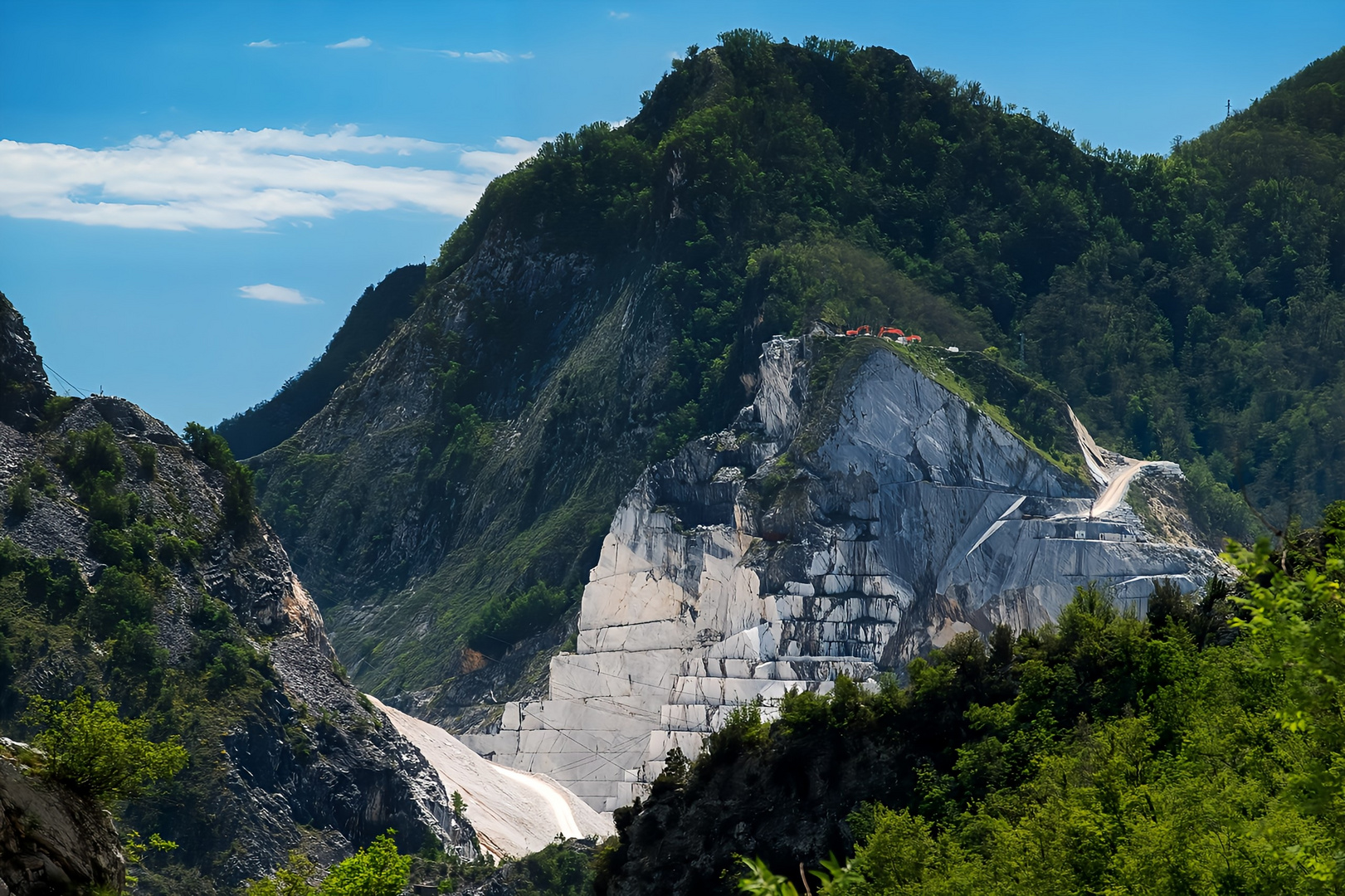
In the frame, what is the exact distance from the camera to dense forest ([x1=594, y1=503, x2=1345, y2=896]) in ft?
149

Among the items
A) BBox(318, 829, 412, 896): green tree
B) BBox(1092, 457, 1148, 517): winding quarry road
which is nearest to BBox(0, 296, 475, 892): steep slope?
BBox(318, 829, 412, 896): green tree

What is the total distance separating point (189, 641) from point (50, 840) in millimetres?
96656

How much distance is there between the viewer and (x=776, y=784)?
96.4m

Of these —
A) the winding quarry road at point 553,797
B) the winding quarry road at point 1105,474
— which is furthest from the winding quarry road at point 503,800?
the winding quarry road at point 1105,474

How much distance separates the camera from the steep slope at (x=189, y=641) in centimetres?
13212

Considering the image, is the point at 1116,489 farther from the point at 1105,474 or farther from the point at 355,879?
the point at 355,879

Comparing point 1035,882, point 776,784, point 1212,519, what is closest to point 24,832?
point 1035,882

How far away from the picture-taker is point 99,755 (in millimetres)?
55375

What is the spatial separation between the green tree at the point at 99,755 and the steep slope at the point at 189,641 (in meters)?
60.0

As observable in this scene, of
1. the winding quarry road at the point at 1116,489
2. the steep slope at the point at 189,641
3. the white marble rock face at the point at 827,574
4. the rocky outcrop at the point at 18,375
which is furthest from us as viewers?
the winding quarry road at the point at 1116,489

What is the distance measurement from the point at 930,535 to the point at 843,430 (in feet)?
38.5

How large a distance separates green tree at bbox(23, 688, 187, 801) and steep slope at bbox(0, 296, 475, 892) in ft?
197

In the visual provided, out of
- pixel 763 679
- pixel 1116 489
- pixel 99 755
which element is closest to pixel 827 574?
pixel 763 679

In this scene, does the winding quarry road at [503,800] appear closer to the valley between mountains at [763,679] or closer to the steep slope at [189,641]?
the valley between mountains at [763,679]
